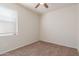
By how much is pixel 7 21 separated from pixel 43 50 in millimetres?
657

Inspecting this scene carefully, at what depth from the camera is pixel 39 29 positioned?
135 centimetres

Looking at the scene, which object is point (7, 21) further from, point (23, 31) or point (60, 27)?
point (60, 27)

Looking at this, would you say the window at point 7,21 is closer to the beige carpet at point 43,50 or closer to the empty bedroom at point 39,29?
the empty bedroom at point 39,29

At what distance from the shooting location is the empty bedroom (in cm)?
124

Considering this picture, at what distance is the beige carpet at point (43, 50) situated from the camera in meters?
1.24

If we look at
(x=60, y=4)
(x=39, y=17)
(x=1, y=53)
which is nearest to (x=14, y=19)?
(x=39, y=17)

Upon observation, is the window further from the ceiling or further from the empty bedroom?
the ceiling

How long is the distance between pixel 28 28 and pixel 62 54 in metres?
0.62

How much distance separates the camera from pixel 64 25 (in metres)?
1.31

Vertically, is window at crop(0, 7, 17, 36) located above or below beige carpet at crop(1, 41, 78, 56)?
above

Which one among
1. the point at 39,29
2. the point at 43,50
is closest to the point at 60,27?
the point at 39,29

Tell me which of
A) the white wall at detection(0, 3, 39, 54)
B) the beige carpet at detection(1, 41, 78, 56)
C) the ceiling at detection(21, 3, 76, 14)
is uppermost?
the ceiling at detection(21, 3, 76, 14)

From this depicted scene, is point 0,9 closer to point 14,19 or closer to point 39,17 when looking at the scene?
point 14,19

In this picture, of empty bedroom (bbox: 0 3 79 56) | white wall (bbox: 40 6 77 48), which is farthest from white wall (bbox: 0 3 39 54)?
white wall (bbox: 40 6 77 48)
